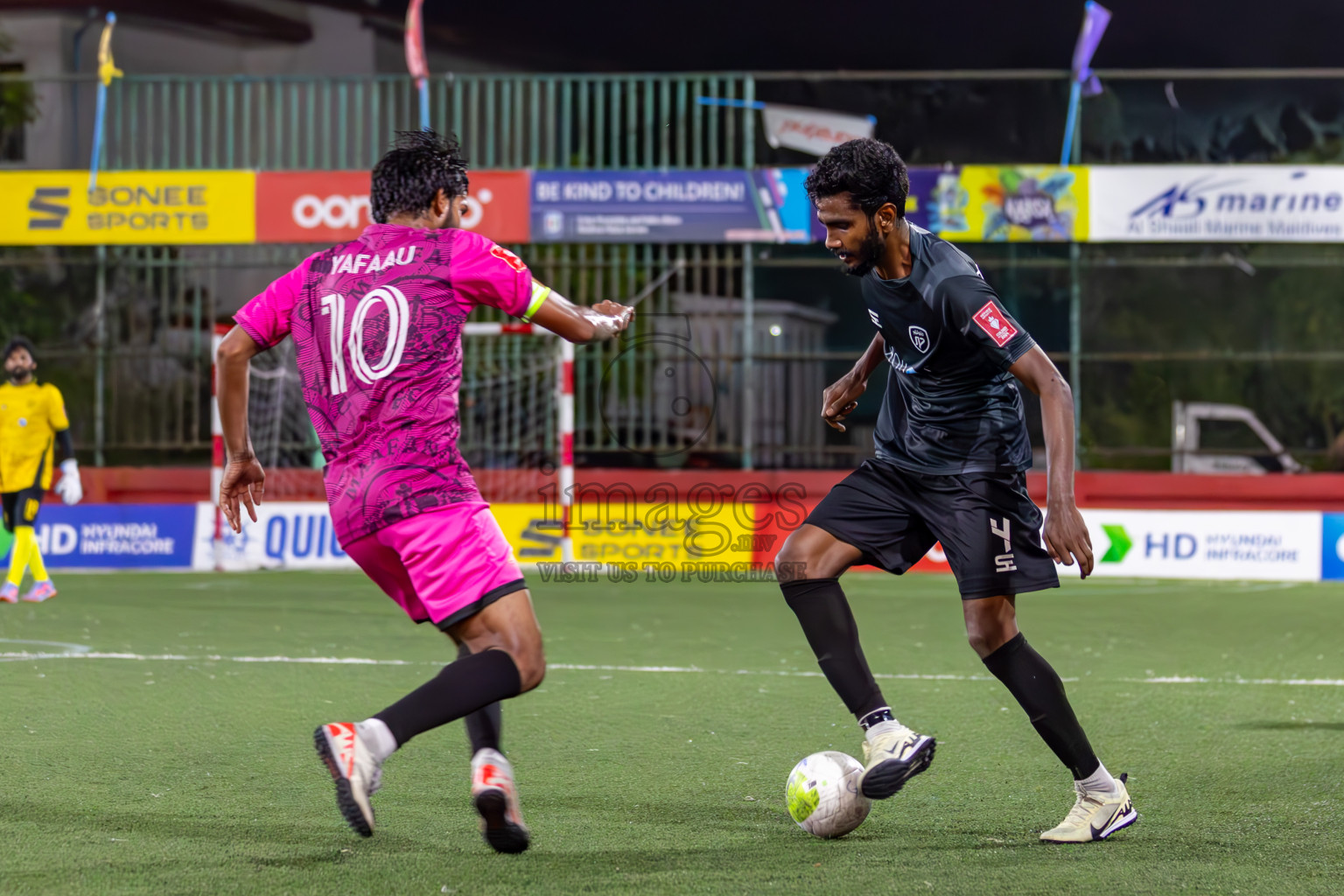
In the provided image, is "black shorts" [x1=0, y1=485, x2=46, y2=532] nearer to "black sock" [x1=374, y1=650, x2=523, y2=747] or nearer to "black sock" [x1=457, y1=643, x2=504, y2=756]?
"black sock" [x1=457, y1=643, x2=504, y2=756]

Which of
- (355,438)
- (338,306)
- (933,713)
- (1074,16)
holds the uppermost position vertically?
(1074,16)

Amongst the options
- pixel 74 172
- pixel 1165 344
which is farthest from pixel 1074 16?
pixel 74 172

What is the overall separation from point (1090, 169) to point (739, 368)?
430 centimetres

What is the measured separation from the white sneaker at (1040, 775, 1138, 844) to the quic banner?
532 inches

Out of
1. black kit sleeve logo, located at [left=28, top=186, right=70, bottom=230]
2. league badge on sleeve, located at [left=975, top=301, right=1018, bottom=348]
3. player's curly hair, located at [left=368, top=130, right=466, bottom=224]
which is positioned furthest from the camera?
black kit sleeve logo, located at [left=28, top=186, right=70, bottom=230]

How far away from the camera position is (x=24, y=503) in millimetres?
11672

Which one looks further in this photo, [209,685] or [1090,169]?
[1090,169]

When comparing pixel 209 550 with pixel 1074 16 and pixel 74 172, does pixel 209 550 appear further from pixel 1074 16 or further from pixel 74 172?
pixel 1074 16

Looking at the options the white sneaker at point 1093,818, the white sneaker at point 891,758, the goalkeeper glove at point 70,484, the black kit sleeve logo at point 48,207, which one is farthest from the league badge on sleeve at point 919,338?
the black kit sleeve logo at point 48,207

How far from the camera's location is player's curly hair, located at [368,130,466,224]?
395 cm

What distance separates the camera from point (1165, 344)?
20.4 metres

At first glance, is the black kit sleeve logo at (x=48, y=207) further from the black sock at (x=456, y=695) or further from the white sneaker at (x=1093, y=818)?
the white sneaker at (x=1093, y=818)

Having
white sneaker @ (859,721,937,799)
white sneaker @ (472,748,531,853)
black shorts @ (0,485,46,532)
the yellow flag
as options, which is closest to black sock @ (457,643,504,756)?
white sneaker @ (472,748,531,853)

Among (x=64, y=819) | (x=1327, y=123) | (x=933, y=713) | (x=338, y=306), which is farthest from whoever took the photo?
(x=1327, y=123)
